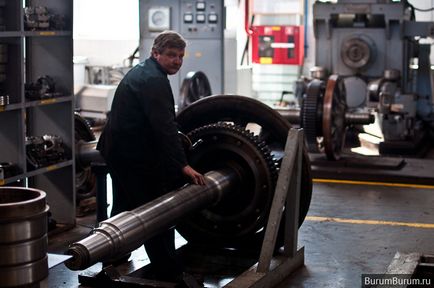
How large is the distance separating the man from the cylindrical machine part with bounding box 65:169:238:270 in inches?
4.8

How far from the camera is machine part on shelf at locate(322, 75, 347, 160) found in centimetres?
713

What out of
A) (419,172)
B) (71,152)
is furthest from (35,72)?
(419,172)

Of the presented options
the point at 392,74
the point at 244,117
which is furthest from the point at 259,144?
the point at 392,74

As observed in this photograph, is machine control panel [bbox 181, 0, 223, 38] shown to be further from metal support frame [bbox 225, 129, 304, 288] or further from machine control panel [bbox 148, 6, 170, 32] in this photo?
metal support frame [bbox 225, 129, 304, 288]

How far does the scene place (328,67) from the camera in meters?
9.54

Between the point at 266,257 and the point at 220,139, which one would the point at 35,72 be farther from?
the point at 266,257

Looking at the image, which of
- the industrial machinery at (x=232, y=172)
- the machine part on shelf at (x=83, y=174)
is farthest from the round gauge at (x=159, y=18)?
the industrial machinery at (x=232, y=172)

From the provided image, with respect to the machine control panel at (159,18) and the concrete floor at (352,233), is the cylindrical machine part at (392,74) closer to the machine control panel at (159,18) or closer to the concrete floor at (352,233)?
the concrete floor at (352,233)

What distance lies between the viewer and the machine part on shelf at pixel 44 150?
5.13m

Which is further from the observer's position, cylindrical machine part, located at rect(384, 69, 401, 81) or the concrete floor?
cylindrical machine part, located at rect(384, 69, 401, 81)

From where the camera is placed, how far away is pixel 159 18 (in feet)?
30.9

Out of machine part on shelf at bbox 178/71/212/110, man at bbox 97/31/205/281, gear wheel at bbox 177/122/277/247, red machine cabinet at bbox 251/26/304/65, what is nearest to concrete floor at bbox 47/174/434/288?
gear wheel at bbox 177/122/277/247

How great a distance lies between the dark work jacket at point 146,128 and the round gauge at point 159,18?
5.50m

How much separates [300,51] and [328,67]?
230 cm
